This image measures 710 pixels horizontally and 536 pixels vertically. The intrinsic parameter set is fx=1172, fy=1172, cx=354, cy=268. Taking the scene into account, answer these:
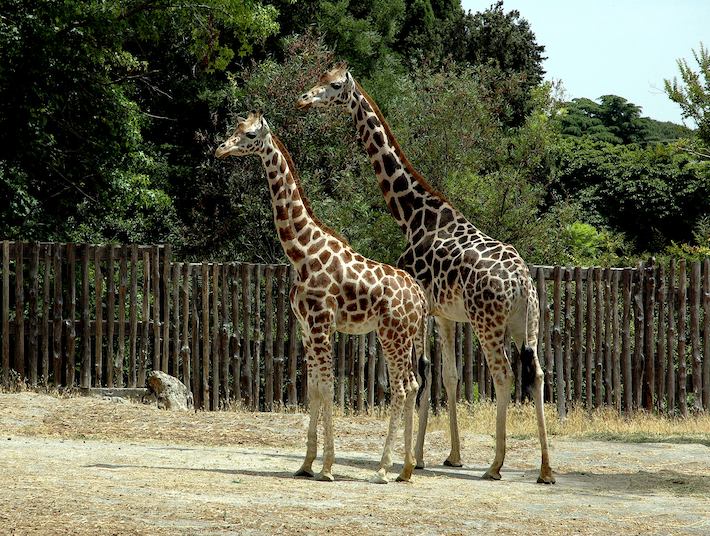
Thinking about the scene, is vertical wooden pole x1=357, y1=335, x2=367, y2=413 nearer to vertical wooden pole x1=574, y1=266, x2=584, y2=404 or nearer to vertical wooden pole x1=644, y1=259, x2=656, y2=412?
vertical wooden pole x1=574, y1=266, x2=584, y2=404

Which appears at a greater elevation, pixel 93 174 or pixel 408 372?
pixel 93 174

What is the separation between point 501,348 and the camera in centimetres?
1138

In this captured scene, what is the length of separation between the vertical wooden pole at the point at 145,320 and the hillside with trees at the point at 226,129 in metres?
5.01

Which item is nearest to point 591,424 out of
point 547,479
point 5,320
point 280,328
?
point 280,328

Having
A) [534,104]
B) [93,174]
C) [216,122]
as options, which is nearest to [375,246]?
[93,174]

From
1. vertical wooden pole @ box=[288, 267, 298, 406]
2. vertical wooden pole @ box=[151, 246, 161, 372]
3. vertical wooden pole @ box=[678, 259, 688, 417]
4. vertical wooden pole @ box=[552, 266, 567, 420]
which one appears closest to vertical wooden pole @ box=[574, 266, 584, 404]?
vertical wooden pole @ box=[552, 266, 567, 420]

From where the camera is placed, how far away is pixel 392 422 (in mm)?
10570

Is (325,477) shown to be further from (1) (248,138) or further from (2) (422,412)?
(1) (248,138)

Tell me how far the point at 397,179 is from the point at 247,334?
4.55 meters

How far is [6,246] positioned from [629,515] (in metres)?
9.94

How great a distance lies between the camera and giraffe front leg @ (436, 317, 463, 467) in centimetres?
1191

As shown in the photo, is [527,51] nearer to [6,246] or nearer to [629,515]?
[6,246]

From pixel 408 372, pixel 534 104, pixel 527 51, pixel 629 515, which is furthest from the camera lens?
pixel 527 51

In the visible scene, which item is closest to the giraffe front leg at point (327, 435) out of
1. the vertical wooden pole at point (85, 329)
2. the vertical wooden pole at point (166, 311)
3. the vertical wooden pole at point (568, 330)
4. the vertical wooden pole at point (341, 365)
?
the vertical wooden pole at point (341, 365)
